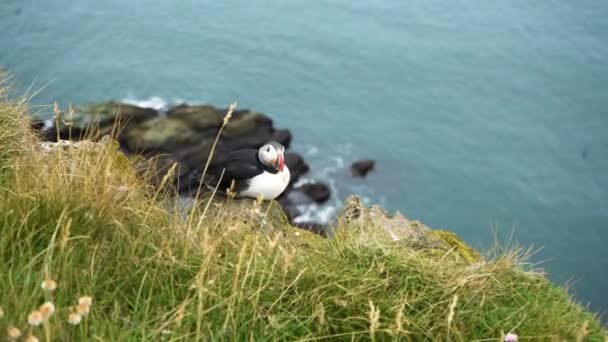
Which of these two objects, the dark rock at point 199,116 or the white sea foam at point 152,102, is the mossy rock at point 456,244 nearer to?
the dark rock at point 199,116

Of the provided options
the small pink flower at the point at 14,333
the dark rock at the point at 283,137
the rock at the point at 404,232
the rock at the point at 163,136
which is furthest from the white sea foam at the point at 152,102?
the small pink flower at the point at 14,333

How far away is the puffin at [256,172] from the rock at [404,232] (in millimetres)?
1785

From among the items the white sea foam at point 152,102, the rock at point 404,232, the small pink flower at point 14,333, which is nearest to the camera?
the small pink flower at point 14,333

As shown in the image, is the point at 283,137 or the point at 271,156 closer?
the point at 271,156

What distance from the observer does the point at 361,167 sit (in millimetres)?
24891

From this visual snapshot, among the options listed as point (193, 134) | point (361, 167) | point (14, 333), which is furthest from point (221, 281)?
point (361, 167)

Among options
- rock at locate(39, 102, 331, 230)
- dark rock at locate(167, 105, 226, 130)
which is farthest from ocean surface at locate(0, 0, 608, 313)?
dark rock at locate(167, 105, 226, 130)

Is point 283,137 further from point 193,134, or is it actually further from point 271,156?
point 271,156

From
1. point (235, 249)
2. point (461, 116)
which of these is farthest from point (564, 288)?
point (461, 116)

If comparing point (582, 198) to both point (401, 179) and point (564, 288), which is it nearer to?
point (401, 179)

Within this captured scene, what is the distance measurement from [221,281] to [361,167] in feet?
68.7

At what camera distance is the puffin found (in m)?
8.87

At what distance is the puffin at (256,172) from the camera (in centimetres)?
887

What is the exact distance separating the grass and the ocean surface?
1803 centimetres
